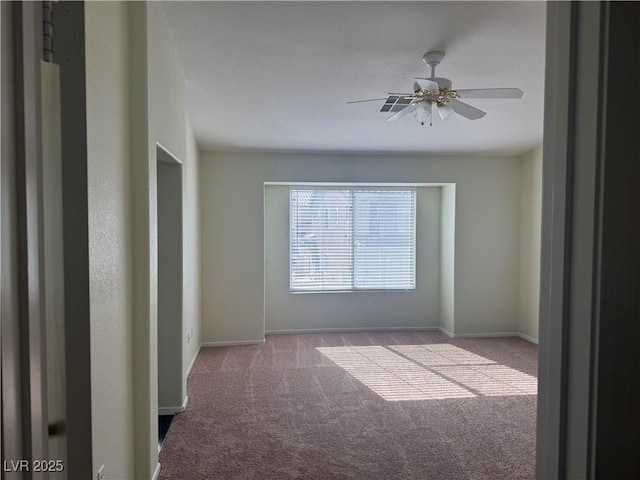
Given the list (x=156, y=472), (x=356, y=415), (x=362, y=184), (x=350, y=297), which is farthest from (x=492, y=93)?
(x=350, y=297)

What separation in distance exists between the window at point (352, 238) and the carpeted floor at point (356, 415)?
1209 mm

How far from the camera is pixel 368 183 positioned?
5566 mm

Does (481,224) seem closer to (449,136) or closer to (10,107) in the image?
(449,136)

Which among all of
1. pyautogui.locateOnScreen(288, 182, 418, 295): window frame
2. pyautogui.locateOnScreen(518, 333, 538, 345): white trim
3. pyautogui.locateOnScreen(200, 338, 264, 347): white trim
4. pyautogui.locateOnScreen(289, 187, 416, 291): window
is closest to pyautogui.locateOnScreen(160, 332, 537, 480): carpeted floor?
pyautogui.locateOnScreen(200, 338, 264, 347): white trim

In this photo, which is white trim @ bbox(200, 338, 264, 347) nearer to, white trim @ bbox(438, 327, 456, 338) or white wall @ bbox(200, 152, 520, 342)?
white wall @ bbox(200, 152, 520, 342)

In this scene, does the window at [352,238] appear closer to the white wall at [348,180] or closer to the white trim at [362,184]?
the white trim at [362,184]

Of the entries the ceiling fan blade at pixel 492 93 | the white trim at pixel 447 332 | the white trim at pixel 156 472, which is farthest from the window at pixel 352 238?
the white trim at pixel 156 472

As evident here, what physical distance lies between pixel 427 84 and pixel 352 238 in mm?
3560

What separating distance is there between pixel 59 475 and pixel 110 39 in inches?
71.8

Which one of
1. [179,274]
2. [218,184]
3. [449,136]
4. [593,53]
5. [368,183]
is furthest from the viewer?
[368,183]

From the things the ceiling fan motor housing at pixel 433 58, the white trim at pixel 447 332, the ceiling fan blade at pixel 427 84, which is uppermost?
the ceiling fan motor housing at pixel 433 58

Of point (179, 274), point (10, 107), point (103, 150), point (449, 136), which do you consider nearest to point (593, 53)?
point (10, 107)

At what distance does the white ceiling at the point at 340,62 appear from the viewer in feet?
7.84

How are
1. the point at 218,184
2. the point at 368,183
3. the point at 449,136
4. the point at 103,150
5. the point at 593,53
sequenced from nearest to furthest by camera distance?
the point at 593,53
the point at 103,150
the point at 449,136
the point at 218,184
the point at 368,183
